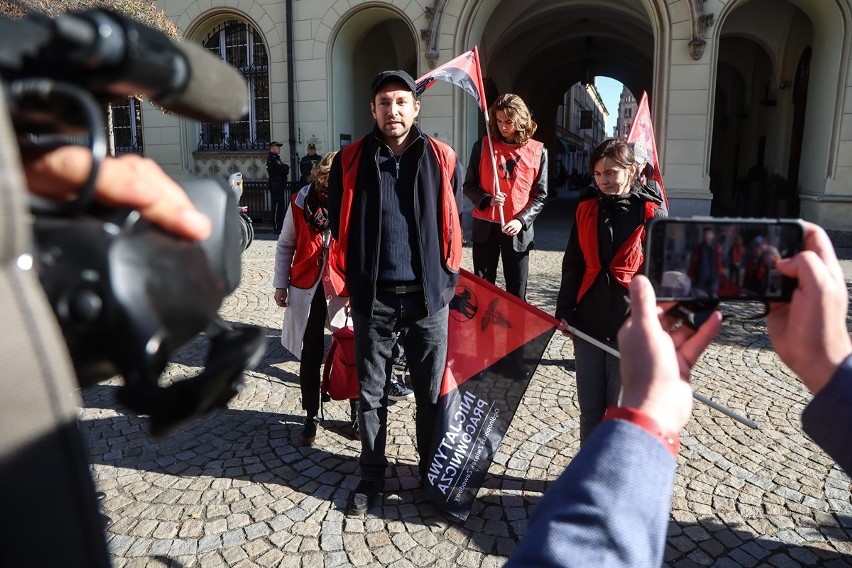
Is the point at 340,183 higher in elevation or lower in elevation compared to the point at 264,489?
higher

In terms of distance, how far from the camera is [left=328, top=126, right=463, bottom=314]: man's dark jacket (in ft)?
9.37

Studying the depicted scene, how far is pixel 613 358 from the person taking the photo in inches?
117

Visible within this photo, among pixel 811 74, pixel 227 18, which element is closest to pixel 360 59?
pixel 227 18

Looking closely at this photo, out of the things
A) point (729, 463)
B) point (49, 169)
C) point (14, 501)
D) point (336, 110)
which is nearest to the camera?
point (14, 501)

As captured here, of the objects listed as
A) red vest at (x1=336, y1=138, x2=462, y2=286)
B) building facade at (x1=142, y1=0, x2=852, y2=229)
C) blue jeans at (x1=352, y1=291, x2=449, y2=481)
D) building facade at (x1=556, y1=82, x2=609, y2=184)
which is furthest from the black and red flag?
building facade at (x1=556, y1=82, x2=609, y2=184)

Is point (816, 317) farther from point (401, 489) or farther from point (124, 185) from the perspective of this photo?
point (401, 489)

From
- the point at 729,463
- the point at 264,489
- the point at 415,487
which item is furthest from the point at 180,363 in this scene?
the point at 729,463

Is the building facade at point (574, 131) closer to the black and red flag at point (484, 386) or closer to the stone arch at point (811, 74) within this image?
the stone arch at point (811, 74)

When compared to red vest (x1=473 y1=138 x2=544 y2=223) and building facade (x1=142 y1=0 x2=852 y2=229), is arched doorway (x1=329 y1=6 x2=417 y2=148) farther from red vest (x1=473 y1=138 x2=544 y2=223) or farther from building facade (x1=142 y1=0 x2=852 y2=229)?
red vest (x1=473 y1=138 x2=544 y2=223)

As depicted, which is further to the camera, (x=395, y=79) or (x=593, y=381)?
(x=593, y=381)

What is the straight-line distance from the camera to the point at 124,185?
77 cm

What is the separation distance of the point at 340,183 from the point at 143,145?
1349cm

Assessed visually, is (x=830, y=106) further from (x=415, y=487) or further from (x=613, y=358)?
(x=415, y=487)

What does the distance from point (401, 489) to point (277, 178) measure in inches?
422
